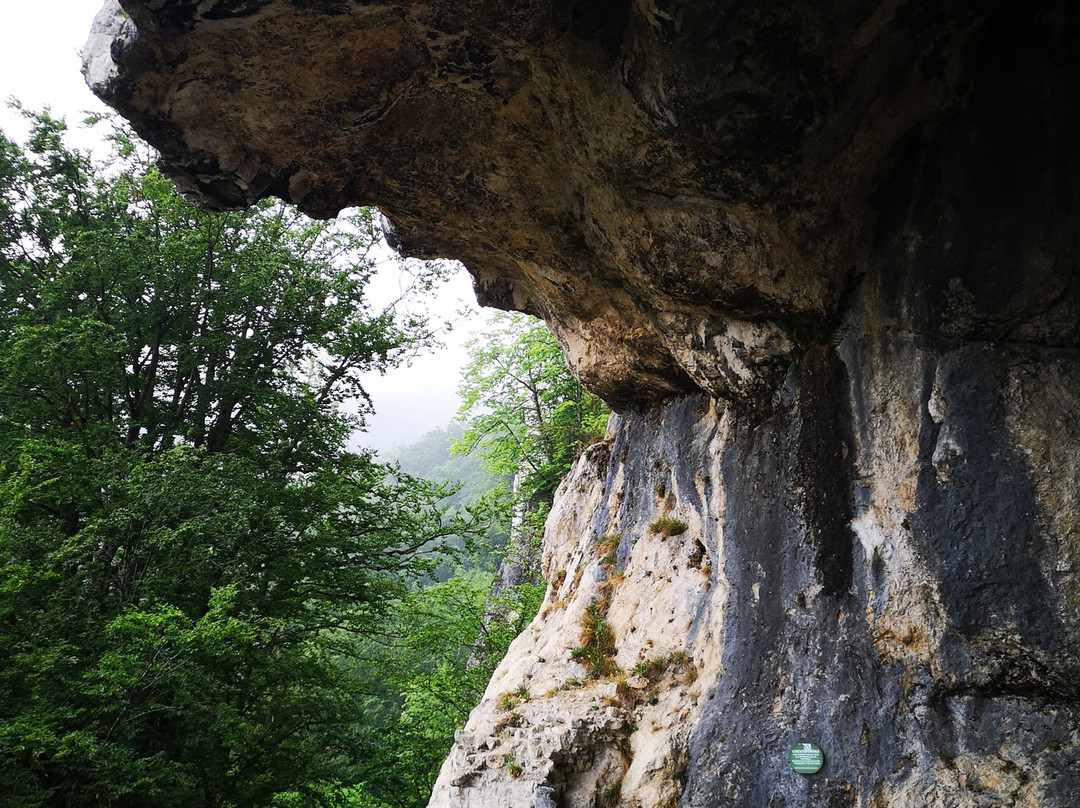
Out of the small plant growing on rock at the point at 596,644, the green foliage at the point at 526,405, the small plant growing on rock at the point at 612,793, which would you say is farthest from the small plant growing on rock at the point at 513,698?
the green foliage at the point at 526,405

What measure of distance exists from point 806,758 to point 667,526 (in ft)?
10.1

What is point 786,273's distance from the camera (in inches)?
208

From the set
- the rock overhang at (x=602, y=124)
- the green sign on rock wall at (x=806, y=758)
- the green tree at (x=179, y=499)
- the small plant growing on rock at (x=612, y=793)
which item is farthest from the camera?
the green tree at (x=179, y=499)

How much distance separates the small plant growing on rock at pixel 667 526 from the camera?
7.56m

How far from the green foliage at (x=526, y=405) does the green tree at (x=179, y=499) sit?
4.44 m

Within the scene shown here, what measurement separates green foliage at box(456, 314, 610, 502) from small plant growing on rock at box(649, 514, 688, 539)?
803 centimetres

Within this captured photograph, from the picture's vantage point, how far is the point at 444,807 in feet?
19.9

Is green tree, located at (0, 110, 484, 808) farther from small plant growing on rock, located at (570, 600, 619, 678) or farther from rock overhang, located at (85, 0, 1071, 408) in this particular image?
rock overhang, located at (85, 0, 1071, 408)

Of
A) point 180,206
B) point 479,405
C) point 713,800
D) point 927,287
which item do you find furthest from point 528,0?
point 479,405

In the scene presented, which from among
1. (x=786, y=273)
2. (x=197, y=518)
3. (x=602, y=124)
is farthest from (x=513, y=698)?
(x=602, y=124)

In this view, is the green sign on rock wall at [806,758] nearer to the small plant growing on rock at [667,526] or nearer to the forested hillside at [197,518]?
the small plant growing on rock at [667,526]

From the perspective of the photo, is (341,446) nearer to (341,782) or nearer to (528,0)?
(341,782)

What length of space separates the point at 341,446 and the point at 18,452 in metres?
4.90

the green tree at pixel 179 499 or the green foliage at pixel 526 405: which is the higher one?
the green foliage at pixel 526 405
